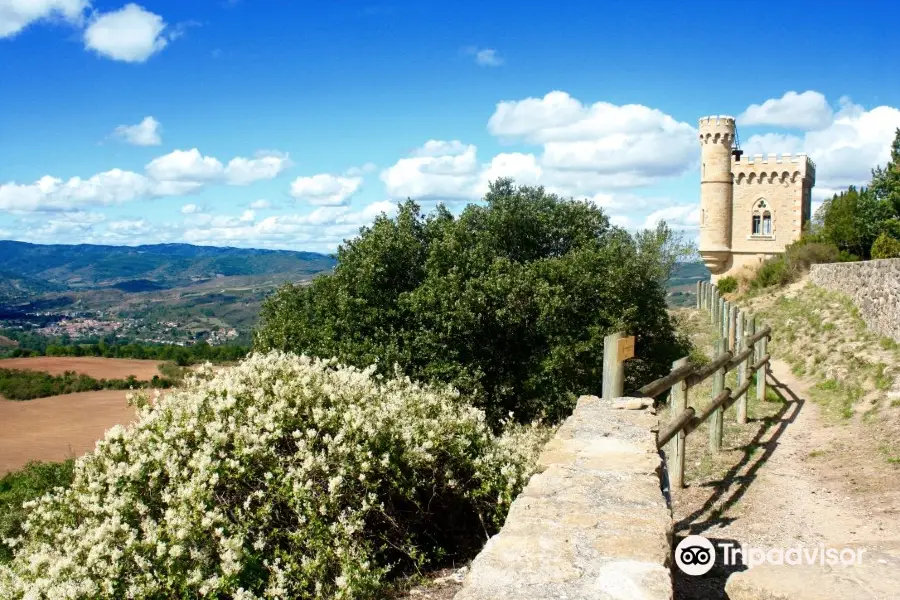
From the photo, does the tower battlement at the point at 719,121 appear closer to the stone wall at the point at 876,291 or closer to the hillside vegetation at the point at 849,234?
the hillside vegetation at the point at 849,234

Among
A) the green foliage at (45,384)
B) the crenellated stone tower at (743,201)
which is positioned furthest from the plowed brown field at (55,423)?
the crenellated stone tower at (743,201)

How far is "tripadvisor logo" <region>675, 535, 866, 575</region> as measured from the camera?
477 centimetres

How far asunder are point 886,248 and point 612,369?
25.9 m

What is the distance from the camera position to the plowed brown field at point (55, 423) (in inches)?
1391

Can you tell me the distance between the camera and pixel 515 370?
19.1 m

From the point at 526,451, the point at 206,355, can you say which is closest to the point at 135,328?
the point at 206,355

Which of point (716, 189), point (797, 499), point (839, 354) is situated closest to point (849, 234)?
point (716, 189)

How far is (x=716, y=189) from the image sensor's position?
134ft

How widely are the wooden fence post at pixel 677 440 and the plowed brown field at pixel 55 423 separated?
30.4m

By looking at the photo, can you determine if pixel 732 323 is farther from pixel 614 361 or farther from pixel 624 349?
pixel 614 361

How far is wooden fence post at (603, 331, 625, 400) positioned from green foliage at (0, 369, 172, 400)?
162ft

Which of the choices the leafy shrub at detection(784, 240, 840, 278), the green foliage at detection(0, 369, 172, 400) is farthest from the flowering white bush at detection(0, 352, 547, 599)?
the green foliage at detection(0, 369, 172, 400)

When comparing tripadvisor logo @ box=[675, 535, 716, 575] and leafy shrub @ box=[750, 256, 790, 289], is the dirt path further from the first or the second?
leafy shrub @ box=[750, 256, 790, 289]

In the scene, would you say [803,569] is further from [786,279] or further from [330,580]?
[786,279]
